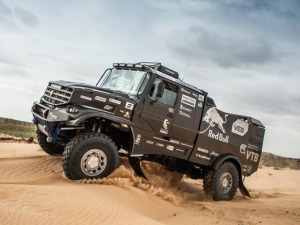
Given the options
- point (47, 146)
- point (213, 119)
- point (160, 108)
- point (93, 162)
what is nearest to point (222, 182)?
point (213, 119)

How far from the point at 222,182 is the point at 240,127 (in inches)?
65.5

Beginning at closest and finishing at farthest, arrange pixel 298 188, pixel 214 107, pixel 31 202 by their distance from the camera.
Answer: pixel 31 202 < pixel 214 107 < pixel 298 188

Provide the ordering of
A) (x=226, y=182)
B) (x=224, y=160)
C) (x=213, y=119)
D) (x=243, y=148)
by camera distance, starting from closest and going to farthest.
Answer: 1. (x=213, y=119)
2. (x=224, y=160)
3. (x=226, y=182)
4. (x=243, y=148)

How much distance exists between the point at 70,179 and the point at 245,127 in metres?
5.82

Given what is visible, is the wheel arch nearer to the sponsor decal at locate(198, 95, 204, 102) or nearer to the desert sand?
the desert sand

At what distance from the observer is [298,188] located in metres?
17.2

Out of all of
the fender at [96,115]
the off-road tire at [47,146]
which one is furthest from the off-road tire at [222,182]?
the off-road tire at [47,146]

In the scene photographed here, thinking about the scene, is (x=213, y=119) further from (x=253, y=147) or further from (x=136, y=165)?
(x=136, y=165)

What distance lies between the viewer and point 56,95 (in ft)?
29.6

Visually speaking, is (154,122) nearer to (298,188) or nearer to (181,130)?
(181,130)

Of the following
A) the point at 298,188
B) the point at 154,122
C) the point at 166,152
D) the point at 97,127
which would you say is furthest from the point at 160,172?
the point at 298,188

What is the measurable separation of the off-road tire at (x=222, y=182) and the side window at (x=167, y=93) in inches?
98.7

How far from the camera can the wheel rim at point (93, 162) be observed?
26.4ft

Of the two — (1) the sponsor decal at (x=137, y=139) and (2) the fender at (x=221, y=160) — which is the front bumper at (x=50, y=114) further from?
(2) the fender at (x=221, y=160)
